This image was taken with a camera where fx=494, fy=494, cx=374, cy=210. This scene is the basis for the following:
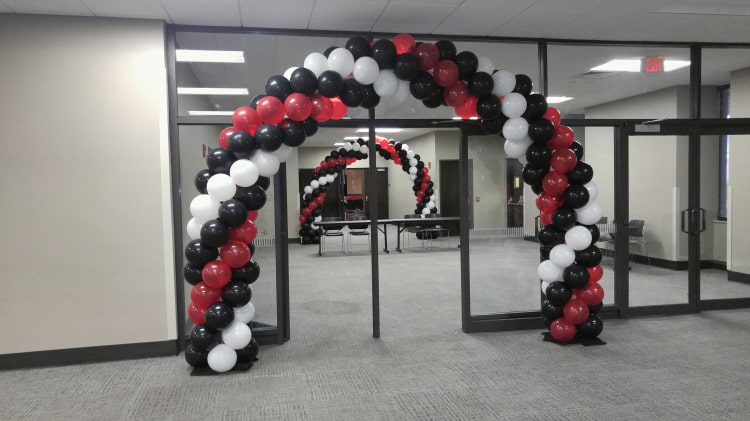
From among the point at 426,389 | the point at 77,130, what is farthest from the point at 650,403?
the point at 77,130

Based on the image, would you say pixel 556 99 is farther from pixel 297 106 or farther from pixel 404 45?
pixel 297 106

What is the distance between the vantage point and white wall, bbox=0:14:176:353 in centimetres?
401

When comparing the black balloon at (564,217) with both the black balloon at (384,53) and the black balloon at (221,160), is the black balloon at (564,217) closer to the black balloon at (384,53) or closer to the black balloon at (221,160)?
the black balloon at (384,53)

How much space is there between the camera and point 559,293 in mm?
4387

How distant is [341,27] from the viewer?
4535 mm

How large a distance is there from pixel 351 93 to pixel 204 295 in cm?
196

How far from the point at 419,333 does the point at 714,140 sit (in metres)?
5.07

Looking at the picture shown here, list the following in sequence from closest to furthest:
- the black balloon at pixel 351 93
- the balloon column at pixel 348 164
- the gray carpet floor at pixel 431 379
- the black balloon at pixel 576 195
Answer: the gray carpet floor at pixel 431 379, the black balloon at pixel 351 93, the black balloon at pixel 576 195, the balloon column at pixel 348 164

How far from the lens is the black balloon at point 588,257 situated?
4.36 m

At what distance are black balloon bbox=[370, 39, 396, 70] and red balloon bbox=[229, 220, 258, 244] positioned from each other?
1674 millimetres

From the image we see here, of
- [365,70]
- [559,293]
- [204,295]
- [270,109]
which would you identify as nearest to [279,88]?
[270,109]

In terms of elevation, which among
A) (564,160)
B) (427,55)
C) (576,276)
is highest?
(427,55)

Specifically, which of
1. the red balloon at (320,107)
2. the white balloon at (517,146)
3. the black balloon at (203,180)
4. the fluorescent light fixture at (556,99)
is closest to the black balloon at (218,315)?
the black balloon at (203,180)

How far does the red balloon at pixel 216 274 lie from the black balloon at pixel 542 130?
276cm
